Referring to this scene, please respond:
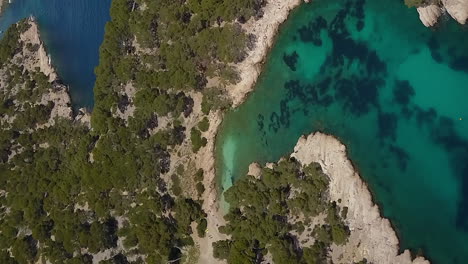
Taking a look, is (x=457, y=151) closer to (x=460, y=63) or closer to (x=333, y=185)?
(x=460, y=63)

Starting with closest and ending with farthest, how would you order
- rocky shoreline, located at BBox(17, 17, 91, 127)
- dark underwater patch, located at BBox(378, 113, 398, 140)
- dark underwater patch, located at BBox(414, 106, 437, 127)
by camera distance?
dark underwater patch, located at BBox(414, 106, 437, 127)
dark underwater patch, located at BBox(378, 113, 398, 140)
rocky shoreline, located at BBox(17, 17, 91, 127)

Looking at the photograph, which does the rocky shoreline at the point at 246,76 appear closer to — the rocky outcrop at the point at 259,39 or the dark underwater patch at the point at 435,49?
the rocky outcrop at the point at 259,39

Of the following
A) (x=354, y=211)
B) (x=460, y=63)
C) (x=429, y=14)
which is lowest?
(x=354, y=211)

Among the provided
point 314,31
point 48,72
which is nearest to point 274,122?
point 314,31

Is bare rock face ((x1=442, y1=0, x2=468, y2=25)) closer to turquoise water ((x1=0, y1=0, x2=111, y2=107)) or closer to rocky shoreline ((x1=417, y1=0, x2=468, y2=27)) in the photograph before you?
rocky shoreline ((x1=417, y1=0, x2=468, y2=27))

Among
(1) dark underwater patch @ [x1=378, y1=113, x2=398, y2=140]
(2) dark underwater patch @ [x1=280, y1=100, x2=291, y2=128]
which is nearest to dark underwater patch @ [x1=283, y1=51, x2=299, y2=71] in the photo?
(2) dark underwater patch @ [x1=280, y1=100, x2=291, y2=128]
